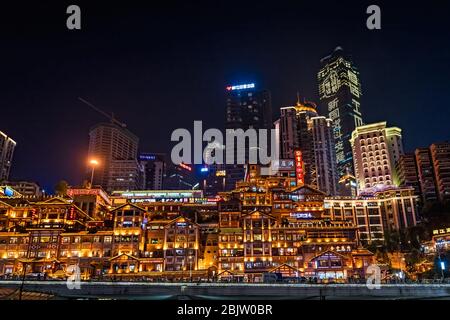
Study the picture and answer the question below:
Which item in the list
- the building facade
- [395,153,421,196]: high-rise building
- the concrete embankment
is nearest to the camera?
the concrete embankment

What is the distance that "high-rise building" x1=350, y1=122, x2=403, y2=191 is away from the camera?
178500 mm

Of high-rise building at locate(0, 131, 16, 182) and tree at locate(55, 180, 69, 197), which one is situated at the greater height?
high-rise building at locate(0, 131, 16, 182)

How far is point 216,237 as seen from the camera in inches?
3642

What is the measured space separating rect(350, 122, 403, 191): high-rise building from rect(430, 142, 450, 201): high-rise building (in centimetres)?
3215

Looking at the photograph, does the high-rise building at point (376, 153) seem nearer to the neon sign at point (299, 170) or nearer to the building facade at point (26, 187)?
the neon sign at point (299, 170)

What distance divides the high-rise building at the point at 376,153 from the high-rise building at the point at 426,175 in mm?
27136

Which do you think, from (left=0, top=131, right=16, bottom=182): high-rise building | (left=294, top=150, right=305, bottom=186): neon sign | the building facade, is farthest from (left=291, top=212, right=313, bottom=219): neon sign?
(left=0, top=131, right=16, bottom=182): high-rise building

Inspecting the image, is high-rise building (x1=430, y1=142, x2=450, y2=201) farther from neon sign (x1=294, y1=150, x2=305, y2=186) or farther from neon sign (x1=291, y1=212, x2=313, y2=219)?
neon sign (x1=291, y1=212, x2=313, y2=219)

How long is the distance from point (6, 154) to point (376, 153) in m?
180

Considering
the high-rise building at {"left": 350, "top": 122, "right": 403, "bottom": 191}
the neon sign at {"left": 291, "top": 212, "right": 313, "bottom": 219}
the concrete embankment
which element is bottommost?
the concrete embankment
